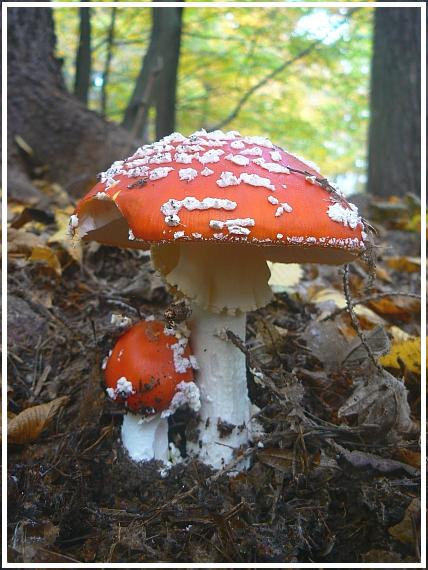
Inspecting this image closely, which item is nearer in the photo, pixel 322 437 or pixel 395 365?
pixel 322 437

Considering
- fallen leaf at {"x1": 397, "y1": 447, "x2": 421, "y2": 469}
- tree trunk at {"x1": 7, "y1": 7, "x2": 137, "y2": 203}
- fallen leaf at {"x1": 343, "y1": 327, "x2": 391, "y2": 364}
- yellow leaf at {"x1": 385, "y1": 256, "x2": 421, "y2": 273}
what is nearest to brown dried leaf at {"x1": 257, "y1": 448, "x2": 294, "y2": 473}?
fallen leaf at {"x1": 397, "y1": 447, "x2": 421, "y2": 469}

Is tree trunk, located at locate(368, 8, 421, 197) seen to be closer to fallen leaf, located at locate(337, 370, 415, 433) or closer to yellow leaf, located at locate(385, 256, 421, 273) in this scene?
yellow leaf, located at locate(385, 256, 421, 273)

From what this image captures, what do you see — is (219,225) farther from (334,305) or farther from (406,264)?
(406,264)

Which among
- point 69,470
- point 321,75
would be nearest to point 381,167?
point 321,75

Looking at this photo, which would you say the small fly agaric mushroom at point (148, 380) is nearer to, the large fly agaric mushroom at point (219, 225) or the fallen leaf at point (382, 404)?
the large fly agaric mushroom at point (219, 225)

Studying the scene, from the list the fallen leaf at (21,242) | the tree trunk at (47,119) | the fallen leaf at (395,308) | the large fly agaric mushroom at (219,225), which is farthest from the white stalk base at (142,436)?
the tree trunk at (47,119)

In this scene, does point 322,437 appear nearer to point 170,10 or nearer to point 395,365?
point 395,365
